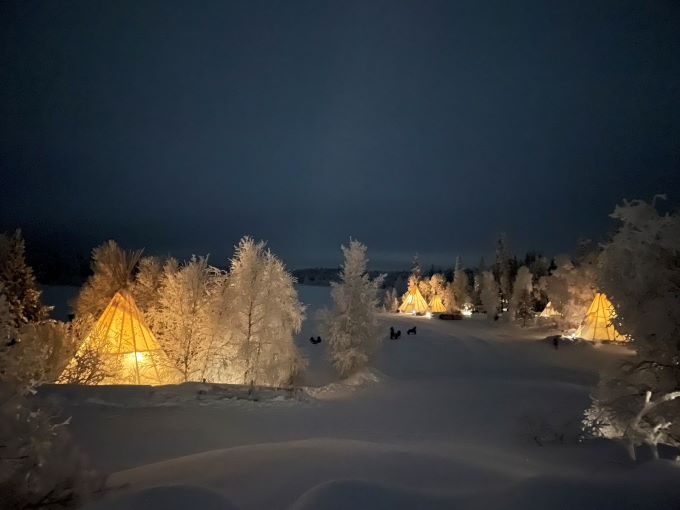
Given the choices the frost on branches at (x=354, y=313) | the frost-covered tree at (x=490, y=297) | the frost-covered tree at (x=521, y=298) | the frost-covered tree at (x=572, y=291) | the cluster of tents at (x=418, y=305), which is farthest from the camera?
the cluster of tents at (x=418, y=305)

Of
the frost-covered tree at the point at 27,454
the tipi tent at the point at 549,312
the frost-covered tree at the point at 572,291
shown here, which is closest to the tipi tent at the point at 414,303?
the tipi tent at the point at 549,312

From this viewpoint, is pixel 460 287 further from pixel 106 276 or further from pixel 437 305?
pixel 106 276

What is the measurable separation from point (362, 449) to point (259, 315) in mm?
12327

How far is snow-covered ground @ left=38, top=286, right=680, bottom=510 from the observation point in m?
4.70

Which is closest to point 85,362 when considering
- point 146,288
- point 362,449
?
point 362,449

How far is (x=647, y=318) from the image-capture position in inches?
266

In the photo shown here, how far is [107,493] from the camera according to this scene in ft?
15.7

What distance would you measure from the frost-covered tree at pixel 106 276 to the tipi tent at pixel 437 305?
42.1m

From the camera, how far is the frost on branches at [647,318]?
6578 millimetres

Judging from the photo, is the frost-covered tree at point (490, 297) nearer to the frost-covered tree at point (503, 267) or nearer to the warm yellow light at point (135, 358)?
the frost-covered tree at point (503, 267)

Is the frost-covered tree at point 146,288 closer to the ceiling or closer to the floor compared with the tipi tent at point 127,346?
closer to the ceiling

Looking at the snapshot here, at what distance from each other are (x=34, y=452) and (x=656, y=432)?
903 cm

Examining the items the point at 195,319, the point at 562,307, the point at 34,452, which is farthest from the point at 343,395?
the point at 562,307

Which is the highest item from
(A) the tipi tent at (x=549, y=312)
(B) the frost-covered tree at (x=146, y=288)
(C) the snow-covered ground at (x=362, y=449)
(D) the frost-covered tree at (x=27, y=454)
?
(B) the frost-covered tree at (x=146, y=288)
